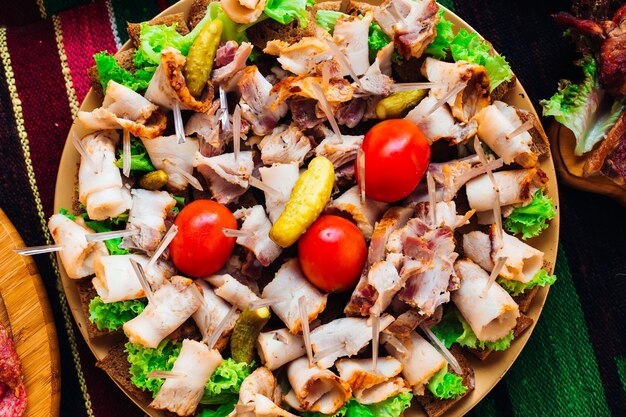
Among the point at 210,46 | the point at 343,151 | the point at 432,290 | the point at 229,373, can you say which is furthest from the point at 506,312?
the point at 210,46

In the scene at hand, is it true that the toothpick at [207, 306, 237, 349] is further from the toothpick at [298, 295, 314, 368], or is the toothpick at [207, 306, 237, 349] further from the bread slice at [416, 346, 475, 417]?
the bread slice at [416, 346, 475, 417]

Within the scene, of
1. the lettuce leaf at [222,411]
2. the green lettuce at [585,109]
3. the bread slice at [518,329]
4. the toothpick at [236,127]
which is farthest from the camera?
the green lettuce at [585,109]

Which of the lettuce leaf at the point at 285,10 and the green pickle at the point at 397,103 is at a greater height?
the lettuce leaf at the point at 285,10

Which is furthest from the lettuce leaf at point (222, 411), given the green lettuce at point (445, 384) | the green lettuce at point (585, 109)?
the green lettuce at point (585, 109)

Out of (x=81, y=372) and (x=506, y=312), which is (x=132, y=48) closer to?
(x=81, y=372)

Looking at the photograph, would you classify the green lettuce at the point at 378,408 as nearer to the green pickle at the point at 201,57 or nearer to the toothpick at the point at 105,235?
the toothpick at the point at 105,235

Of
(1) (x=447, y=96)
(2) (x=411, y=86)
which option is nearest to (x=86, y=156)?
(2) (x=411, y=86)

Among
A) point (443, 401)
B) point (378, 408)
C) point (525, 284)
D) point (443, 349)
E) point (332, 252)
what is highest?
point (332, 252)

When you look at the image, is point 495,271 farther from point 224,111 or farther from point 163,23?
point 163,23
